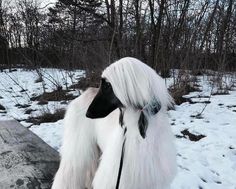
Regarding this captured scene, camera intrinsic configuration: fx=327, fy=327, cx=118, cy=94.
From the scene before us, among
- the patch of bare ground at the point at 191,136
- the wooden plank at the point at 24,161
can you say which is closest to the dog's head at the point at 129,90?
the wooden plank at the point at 24,161

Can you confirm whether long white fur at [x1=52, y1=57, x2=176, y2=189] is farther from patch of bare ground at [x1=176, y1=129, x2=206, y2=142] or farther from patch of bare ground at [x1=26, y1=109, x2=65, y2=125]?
patch of bare ground at [x1=26, y1=109, x2=65, y2=125]

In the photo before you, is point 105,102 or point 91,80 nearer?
point 105,102

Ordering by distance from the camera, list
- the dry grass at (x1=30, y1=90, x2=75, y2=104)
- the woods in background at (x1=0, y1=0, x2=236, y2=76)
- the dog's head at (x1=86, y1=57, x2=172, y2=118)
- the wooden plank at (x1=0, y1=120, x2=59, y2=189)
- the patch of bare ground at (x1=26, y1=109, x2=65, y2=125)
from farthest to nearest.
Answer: the dry grass at (x1=30, y1=90, x2=75, y2=104), the woods in background at (x1=0, y1=0, x2=236, y2=76), the patch of bare ground at (x1=26, y1=109, x2=65, y2=125), the wooden plank at (x1=0, y1=120, x2=59, y2=189), the dog's head at (x1=86, y1=57, x2=172, y2=118)

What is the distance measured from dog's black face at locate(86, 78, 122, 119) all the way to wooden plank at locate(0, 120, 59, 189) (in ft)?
3.86

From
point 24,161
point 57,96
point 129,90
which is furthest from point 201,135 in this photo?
point 57,96

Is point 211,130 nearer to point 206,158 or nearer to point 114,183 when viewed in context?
point 206,158

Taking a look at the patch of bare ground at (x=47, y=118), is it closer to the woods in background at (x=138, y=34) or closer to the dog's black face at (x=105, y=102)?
the woods in background at (x=138, y=34)

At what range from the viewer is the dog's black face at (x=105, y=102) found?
1.52 meters

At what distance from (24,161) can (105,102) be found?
5.08ft

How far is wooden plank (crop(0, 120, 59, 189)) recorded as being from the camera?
8.14ft

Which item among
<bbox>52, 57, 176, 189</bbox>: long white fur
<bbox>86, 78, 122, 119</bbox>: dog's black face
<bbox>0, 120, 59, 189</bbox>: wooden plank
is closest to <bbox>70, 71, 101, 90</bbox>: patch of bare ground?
<bbox>0, 120, 59, 189</bbox>: wooden plank

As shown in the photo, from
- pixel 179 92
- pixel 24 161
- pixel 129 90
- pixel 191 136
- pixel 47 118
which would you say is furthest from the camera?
pixel 179 92

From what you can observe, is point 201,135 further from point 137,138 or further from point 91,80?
point 137,138

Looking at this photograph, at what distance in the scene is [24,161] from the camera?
278 cm
